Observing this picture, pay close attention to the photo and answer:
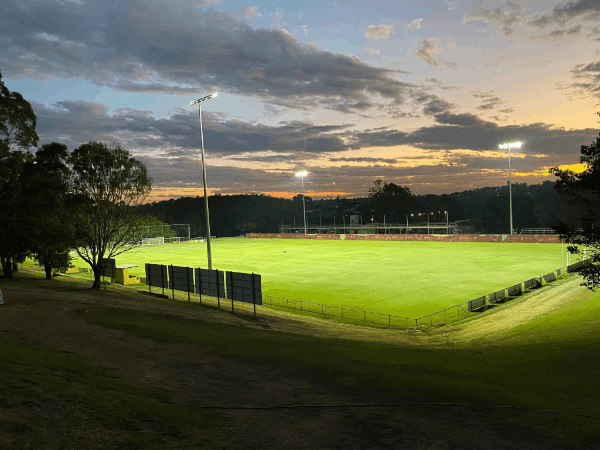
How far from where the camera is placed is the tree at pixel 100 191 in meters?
31.5

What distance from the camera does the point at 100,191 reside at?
32156mm

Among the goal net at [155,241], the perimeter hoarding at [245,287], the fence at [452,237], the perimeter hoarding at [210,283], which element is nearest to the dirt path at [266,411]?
the perimeter hoarding at [245,287]

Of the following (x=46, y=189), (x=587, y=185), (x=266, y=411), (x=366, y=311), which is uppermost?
(x=46, y=189)

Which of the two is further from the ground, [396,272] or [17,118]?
[17,118]

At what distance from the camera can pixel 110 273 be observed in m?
41.6

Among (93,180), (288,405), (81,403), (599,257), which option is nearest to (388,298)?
(599,257)

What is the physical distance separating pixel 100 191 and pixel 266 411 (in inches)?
1072

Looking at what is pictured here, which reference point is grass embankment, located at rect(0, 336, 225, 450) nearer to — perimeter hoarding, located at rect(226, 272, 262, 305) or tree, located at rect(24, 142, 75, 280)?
perimeter hoarding, located at rect(226, 272, 262, 305)

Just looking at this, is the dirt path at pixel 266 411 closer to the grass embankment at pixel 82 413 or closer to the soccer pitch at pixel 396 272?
the grass embankment at pixel 82 413

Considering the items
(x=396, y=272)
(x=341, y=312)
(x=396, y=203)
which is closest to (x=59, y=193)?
(x=341, y=312)

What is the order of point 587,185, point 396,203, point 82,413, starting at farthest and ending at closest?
point 396,203 < point 587,185 < point 82,413

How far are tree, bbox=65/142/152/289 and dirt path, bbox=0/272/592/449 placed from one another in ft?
45.5

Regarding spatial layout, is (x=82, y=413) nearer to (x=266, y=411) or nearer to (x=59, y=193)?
(x=266, y=411)

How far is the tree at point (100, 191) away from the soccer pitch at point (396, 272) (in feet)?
53.4
